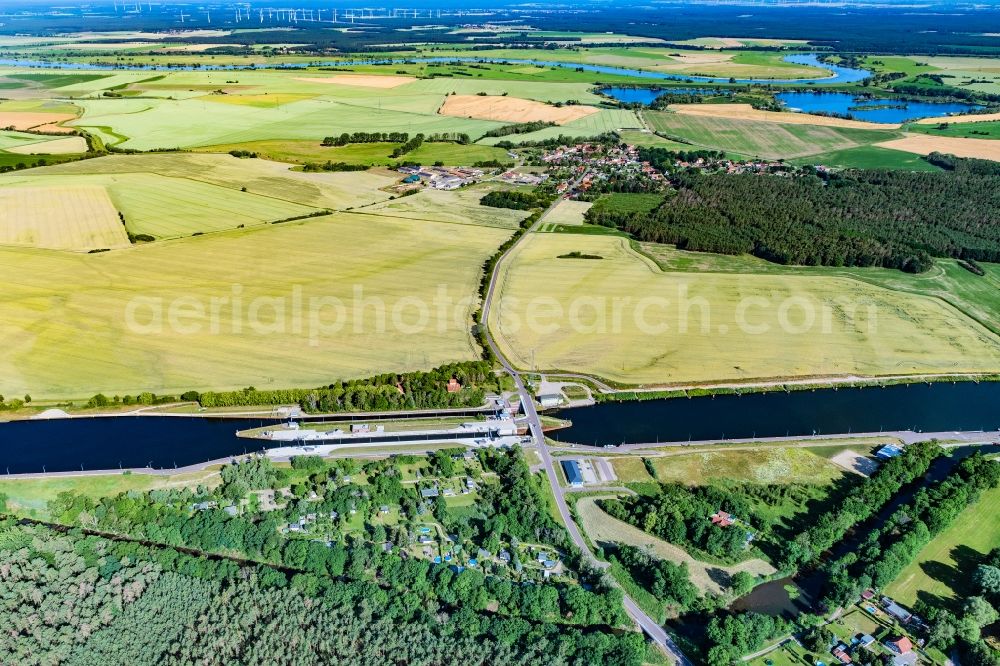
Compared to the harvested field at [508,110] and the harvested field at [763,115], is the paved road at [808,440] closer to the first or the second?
the harvested field at [508,110]

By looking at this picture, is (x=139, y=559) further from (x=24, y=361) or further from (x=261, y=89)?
(x=261, y=89)

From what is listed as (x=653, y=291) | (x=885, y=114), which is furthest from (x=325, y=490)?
(x=885, y=114)

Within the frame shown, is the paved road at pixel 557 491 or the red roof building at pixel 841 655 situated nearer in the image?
the red roof building at pixel 841 655

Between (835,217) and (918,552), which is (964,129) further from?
(918,552)

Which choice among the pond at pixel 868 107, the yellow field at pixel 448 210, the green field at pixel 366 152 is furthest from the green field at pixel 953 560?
the pond at pixel 868 107

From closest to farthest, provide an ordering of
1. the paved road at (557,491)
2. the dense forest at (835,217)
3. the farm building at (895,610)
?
the paved road at (557,491)
the farm building at (895,610)
the dense forest at (835,217)

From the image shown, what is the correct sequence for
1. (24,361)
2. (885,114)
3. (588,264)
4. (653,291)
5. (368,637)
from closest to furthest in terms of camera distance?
(368,637), (24,361), (653,291), (588,264), (885,114)
